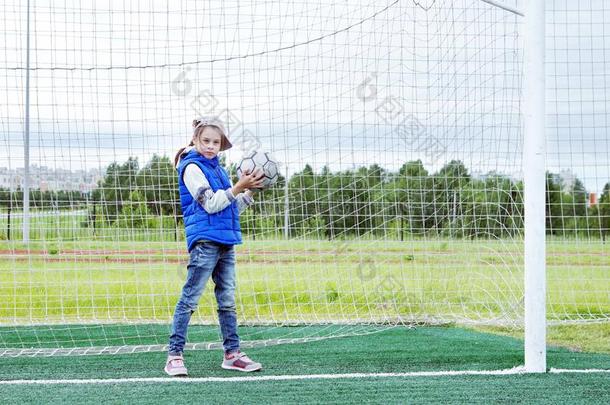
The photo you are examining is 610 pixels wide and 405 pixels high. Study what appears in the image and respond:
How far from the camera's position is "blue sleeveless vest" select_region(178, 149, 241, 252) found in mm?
4340

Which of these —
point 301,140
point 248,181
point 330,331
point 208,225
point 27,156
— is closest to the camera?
point 248,181

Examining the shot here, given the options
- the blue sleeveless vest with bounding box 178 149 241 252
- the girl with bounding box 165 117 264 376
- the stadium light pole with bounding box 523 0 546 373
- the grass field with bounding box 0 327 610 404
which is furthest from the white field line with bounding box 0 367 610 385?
the blue sleeveless vest with bounding box 178 149 241 252

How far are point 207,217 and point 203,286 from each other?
16.9 inches

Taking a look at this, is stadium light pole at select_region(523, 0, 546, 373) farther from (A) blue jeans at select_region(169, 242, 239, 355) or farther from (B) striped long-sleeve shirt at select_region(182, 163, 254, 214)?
(A) blue jeans at select_region(169, 242, 239, 355)

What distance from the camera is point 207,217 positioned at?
14.3ft

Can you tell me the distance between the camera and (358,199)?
638cm

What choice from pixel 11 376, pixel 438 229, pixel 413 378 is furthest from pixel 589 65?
pixel 11 376

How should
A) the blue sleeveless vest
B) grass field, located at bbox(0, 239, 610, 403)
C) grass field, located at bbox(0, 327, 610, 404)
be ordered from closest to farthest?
grass field, located at bbox(0, 327, 610, 404) < grass field, located at bbox(0, 239, 610, 403) < the blue sleeveless vest

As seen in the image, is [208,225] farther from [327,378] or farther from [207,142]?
[327,378]

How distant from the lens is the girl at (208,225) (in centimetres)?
428

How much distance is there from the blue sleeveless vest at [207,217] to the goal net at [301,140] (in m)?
1.28

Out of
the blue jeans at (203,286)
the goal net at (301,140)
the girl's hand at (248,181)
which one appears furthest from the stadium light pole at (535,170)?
the blue jeans at (203,286)

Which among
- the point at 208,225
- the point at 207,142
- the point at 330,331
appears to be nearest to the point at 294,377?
the point at 208,225

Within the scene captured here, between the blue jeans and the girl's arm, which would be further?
the blue jeans
